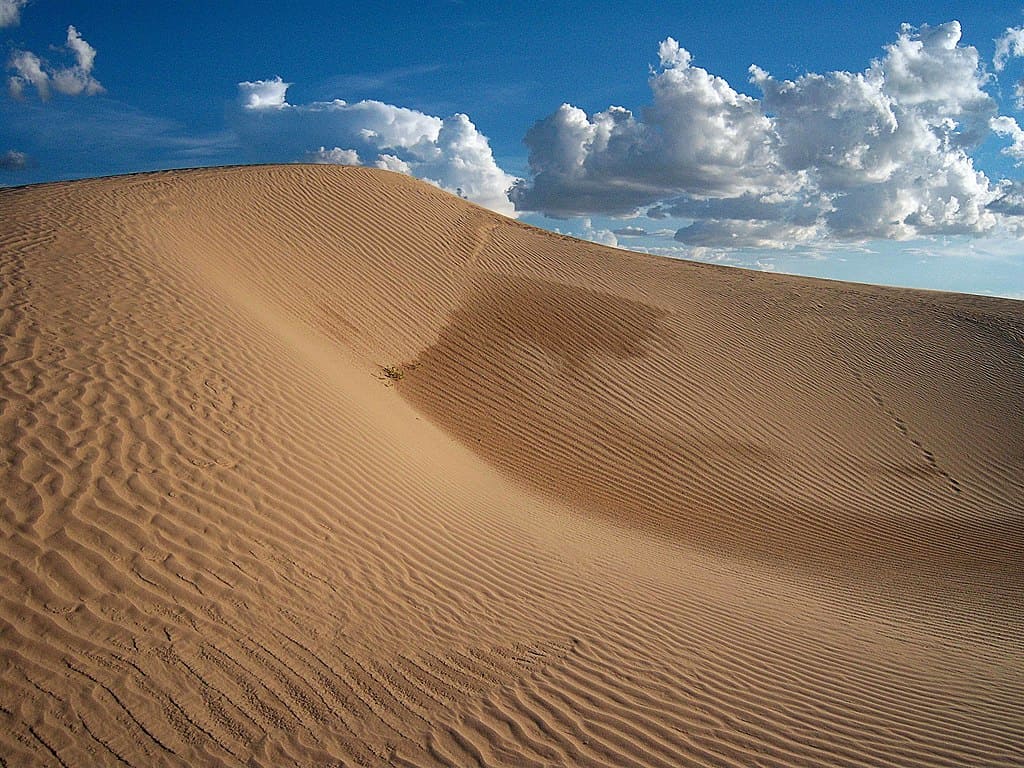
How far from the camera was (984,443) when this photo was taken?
1403cm

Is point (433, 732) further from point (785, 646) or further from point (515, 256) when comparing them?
point (515, 256)

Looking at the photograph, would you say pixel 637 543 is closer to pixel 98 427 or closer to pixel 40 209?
pixel 98 427

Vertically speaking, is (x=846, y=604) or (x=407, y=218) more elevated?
(x=407, y=218)

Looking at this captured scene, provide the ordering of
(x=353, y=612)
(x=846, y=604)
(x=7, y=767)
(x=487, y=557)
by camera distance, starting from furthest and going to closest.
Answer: (x=846, y=604) < (x=487, y=557) < (x=353, y=612) < (x=7, y=767)

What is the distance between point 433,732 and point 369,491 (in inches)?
136

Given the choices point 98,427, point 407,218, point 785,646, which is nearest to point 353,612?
point 98,427

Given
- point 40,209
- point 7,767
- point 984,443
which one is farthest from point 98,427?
point 984,443

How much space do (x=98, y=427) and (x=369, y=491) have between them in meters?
2.60

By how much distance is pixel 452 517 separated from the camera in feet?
25.6

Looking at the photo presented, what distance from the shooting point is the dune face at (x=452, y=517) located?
429cm

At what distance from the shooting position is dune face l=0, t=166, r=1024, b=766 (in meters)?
4.29

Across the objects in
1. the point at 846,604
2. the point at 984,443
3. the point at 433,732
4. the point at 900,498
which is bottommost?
the point at 433,732

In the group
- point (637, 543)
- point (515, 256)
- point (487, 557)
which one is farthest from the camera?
point (515, 256)

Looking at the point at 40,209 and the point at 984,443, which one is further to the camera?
the point at 984,443
